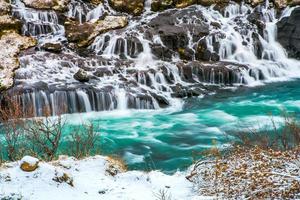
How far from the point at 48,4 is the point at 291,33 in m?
16.3

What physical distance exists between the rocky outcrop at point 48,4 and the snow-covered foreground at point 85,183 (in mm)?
22643

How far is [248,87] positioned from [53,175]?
18420mm

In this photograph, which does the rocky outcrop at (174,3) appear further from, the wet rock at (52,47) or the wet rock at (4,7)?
the wet rock at (4,7)

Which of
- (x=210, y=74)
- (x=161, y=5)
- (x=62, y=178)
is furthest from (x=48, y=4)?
(x=62, y=178)

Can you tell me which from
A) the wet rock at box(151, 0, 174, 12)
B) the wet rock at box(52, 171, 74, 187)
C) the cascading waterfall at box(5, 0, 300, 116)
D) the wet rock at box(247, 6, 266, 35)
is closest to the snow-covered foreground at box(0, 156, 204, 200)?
the wet rock at box(52, 171, 74, 187)

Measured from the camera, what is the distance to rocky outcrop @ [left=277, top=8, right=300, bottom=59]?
30625 millimetres

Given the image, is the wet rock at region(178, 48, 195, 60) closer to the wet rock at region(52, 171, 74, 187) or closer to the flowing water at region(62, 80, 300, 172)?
the flowing water at region(62, 80, 300, 172)

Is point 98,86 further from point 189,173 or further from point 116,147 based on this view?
point 189,173

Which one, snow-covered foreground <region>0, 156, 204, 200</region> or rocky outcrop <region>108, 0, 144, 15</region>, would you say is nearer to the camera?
snow-covered foreground <region>0, 156, 204, 200</region>

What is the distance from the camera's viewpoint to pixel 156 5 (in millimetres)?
33969

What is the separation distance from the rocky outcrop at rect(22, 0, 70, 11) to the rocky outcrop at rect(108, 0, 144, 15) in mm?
3435

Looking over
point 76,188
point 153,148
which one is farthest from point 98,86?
point 76,188

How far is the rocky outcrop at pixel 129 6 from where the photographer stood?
110 ft

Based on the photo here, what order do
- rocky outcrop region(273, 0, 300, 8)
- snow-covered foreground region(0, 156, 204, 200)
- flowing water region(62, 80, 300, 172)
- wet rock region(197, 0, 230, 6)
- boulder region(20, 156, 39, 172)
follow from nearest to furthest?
snow-covered foreground region(0, 156, 204, 200), boulder region(20, 156, 39, 172), flowing water region(62, 80, 300, 172), rocky outcrop region(273, 0, 300, 8), wet rock region(197, 0, 230, 6)
